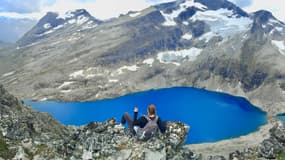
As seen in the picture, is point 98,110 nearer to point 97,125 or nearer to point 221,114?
point 221,114

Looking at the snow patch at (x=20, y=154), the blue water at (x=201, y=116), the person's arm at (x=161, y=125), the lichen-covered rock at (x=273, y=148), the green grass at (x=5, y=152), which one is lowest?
the blue water at (x=201, y=116)

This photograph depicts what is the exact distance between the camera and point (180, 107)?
18688 centimetres

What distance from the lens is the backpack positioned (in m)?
20.6

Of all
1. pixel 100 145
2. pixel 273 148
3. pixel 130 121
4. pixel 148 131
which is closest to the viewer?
pixel 148 131

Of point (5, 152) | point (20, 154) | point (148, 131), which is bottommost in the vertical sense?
point (20, 154)

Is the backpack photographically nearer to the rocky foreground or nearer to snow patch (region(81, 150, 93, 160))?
the rocky foreground

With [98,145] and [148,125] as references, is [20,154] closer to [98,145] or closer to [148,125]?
[98,145]

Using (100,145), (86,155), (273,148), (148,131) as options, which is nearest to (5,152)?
(86,155)

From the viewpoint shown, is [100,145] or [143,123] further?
[100,145]

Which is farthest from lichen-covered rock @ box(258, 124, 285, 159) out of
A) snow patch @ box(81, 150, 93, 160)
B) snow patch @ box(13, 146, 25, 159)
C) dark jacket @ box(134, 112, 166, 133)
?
snow patch @ box(13, 146, 25, 159)

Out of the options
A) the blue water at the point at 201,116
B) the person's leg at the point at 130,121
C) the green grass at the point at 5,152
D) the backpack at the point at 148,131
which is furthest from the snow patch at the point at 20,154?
the blue water at the point at 201,116

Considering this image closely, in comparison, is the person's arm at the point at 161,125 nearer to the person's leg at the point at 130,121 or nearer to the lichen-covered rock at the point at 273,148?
the person's leg at the point at 130,121

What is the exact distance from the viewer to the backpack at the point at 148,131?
2056 centimetres

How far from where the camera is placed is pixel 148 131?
20.6 metres
